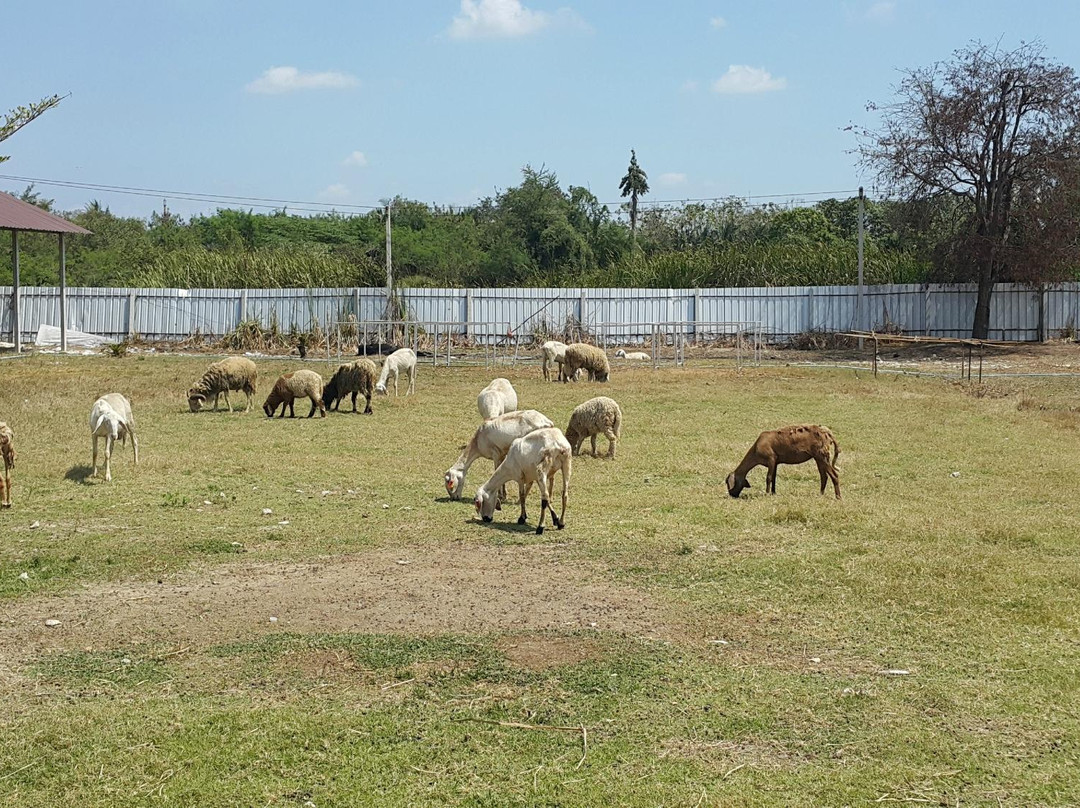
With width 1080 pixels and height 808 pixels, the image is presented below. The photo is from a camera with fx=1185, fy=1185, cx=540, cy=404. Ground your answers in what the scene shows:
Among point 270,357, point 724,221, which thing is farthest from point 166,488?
point 724,221

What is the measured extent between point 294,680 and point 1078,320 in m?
41.1

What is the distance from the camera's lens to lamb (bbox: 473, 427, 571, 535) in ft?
35.9

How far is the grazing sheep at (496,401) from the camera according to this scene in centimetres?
1666

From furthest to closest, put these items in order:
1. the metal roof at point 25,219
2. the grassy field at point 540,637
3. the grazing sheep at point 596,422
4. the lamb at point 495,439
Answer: the metal roof at point 25,219 < the grazing sheep at point 596,422 < the lamb at point 495,439 < the grassy field at point 540,637

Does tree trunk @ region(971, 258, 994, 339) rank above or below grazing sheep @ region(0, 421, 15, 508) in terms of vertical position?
above

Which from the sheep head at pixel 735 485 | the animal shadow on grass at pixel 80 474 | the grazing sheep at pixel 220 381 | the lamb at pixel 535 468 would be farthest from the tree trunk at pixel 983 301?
the animal shadow on grass at pixel 80 474

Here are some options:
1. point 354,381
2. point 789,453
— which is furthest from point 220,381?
point 789,453

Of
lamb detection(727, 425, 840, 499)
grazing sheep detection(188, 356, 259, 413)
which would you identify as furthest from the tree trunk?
lamb detection(727, 425, 840, 499)

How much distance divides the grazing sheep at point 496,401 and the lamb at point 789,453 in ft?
14.4

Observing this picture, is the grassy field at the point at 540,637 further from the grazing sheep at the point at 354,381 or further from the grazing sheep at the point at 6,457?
the grazing sheep at the point at 354,381

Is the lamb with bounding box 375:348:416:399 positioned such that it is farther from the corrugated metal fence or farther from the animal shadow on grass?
the corrugated metal fence

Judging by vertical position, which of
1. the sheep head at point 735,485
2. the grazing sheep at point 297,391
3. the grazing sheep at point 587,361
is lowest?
the sheep head at point 735,485

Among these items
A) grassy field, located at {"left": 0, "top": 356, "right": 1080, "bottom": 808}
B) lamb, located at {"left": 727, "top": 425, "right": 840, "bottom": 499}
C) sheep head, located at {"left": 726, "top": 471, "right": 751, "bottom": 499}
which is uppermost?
lamb, located at {"left": 727, "top": 425, "right": 840, "bottom": 499}

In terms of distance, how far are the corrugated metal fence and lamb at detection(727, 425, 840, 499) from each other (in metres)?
29.1
